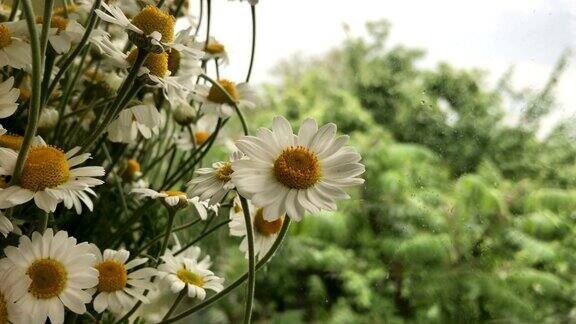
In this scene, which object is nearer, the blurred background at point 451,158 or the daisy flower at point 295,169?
the daisy flower at point 295,169

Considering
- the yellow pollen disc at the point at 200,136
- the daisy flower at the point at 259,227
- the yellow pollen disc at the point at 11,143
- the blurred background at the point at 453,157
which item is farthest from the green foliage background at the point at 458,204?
the yellow pollen disc at the point at 11,143

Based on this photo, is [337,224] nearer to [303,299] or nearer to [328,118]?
[303,299]

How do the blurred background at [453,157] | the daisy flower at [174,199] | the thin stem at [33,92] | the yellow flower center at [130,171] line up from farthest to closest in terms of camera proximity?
the blurred background at [453,157]
the yellow flower center at [130,171]
the daisy flower at [174,199]
the thin stem at [33,92]

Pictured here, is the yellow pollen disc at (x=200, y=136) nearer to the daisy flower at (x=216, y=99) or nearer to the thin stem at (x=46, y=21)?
the daisy flower at (x=216, y=99)

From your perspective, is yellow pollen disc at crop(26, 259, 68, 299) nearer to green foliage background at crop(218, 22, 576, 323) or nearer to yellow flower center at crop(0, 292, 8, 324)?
yellow flower center at crop(0, 292, 8, 324)

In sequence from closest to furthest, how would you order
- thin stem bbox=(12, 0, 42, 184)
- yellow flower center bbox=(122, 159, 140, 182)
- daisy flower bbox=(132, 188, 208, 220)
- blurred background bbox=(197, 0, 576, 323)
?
thin stem bbox=(12, 0, 42, 184), daisy flower bbox=(132, 188, 208, 220), yellow flower center bbox=(122, 159, 140, 182), blurred background bbox=(197, 0, 576, 323)

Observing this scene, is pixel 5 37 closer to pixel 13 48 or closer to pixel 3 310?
pixel 13 48

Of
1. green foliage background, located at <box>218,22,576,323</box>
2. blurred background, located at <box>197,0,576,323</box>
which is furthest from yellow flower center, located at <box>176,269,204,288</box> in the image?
green foliage background, located at <box>218,22,576,323</box>
